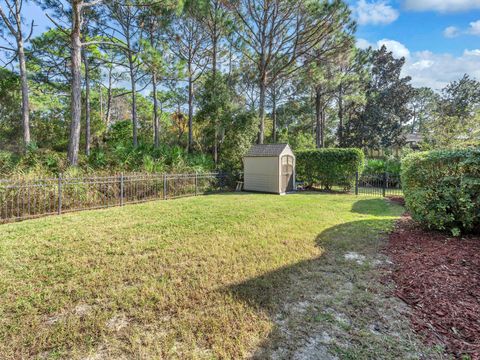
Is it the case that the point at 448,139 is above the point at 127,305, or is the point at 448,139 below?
above

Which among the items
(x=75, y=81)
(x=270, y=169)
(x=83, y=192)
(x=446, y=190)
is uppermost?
(x=75, y=81)

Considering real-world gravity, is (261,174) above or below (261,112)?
below

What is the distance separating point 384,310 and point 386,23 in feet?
33.8

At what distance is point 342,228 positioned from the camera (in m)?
5.21

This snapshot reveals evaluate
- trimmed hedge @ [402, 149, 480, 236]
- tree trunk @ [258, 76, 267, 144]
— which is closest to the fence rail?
tree trunk @ [258, 76, 267, 144]

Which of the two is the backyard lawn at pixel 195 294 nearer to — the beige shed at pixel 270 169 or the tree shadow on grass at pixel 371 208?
the tree shadow on grass at pixel 371 208

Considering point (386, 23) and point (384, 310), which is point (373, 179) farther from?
point (384, 310)

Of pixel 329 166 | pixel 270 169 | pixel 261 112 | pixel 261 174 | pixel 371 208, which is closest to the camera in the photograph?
pixel 371 208

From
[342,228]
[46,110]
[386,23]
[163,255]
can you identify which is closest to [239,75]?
[386,23]

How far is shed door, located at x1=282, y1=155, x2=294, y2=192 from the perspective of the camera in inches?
447

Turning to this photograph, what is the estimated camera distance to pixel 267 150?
1161cm

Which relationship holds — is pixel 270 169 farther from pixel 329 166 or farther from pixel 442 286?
pixel 442 286

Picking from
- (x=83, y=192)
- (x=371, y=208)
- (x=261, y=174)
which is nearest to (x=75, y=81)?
(x=83, y=192)

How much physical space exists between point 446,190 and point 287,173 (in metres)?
7.44
